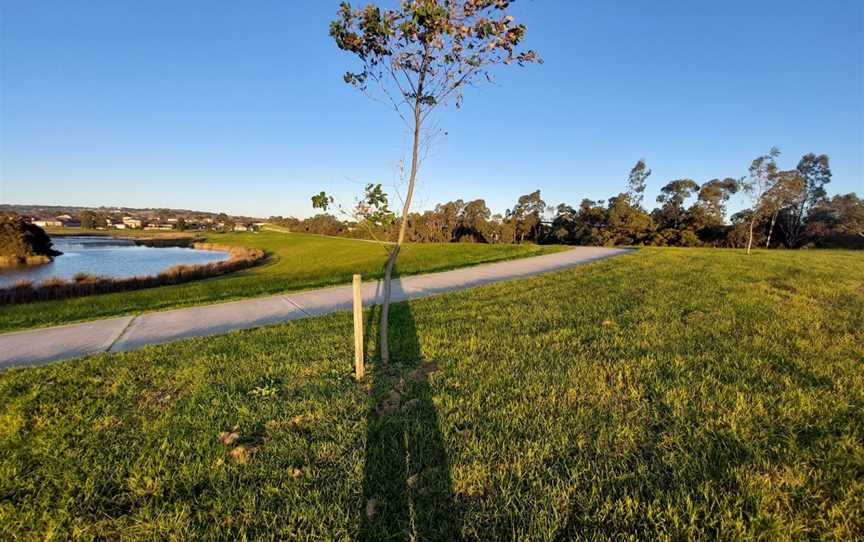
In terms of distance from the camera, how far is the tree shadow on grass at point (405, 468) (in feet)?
6.72

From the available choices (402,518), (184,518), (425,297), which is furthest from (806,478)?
(425,297)

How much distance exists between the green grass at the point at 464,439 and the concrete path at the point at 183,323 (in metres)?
1.17

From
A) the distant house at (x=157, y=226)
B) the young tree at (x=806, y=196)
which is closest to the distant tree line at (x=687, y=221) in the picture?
the young tree at (x=806, y=196)

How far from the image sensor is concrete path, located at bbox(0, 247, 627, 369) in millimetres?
5660

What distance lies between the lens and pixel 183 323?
282 inches

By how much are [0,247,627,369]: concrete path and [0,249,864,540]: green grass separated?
1.17 meters

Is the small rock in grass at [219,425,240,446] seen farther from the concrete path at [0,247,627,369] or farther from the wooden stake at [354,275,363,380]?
the concrete path at [0,247,627,369]

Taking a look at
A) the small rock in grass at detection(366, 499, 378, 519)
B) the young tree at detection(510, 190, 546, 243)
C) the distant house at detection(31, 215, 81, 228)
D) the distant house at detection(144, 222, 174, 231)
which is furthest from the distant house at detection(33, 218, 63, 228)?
the small rock in grass at detection(366, 499, 378, 519)

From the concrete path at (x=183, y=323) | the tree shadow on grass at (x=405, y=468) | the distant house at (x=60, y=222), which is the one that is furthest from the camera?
the distant house at (x=60, y=222)

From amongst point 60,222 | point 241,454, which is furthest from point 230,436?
point 60,222

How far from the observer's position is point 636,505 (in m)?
2.07

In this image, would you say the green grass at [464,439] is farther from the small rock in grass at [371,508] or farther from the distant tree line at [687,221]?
the distant tree line at [687,221]

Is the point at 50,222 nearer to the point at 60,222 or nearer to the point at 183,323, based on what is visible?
the point at 60,222

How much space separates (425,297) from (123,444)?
6410mm
